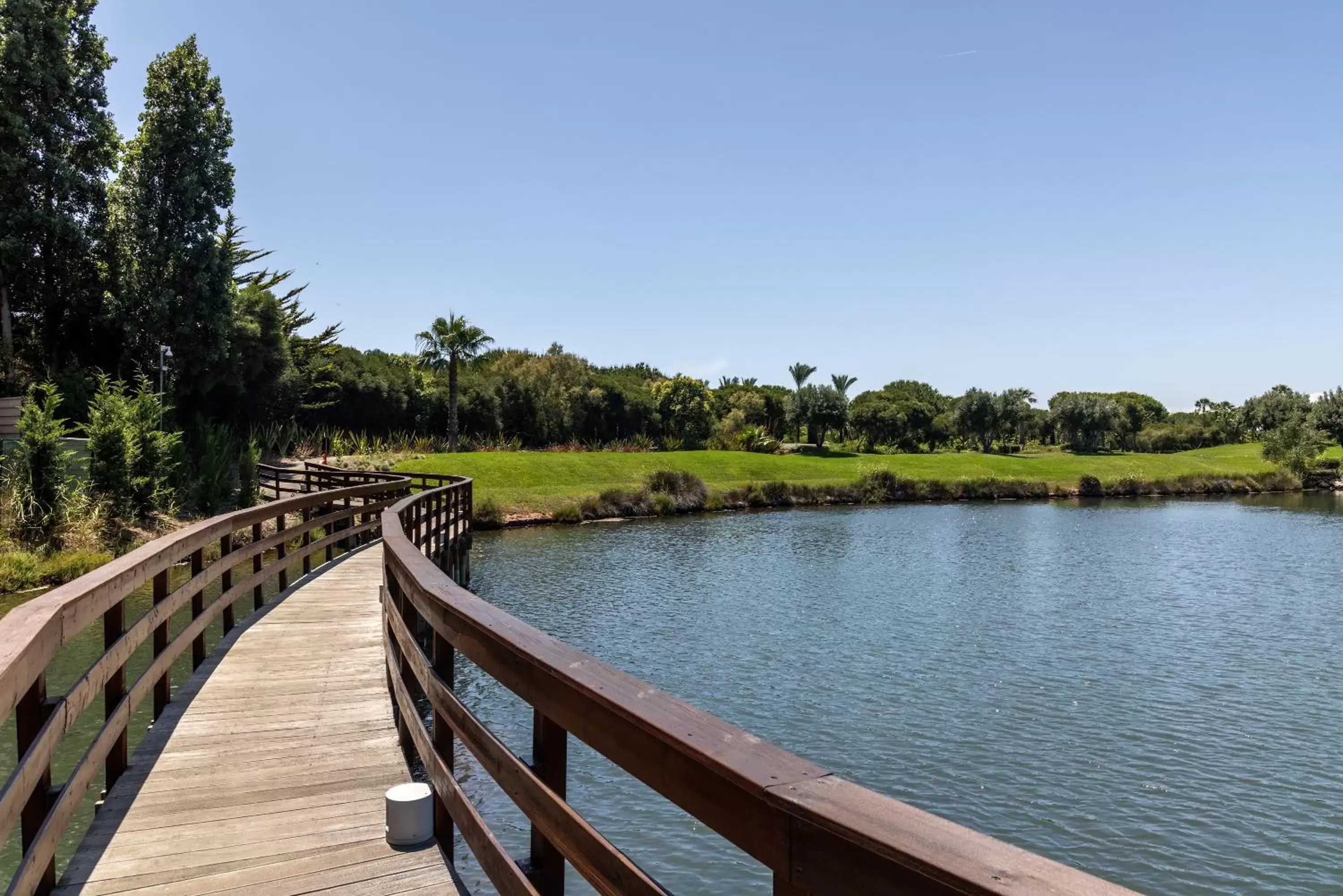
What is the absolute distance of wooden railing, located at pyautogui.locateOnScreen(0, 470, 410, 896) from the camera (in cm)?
293

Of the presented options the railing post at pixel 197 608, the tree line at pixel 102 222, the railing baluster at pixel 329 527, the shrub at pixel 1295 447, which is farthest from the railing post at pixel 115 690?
the shrub at pixel 1295 447

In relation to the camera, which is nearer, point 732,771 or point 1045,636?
point 732,771

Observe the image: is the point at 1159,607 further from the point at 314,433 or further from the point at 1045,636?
the point at 314,433

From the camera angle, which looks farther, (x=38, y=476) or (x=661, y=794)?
(x=38, y=476)

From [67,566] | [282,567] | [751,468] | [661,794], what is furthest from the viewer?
[751,468]

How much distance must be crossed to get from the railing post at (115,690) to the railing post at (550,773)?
2851 mm

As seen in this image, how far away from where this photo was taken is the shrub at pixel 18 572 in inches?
552

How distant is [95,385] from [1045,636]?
24053 mm

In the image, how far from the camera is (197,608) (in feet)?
→ 23.0

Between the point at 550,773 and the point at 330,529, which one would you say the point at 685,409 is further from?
the point at 550,773

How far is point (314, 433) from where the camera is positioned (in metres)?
41.7

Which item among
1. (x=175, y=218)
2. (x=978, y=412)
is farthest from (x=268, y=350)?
(x=978, y=412)

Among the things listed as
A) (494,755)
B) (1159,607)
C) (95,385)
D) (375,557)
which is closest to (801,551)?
(1159,607)

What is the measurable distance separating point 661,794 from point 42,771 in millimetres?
2524
